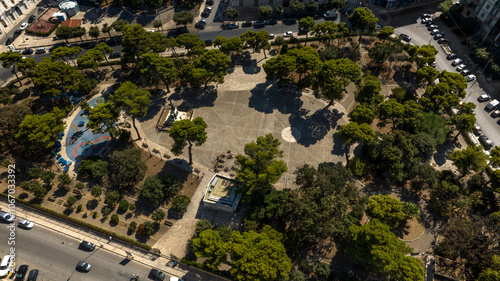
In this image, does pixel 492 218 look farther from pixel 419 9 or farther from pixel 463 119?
pixel 419 9

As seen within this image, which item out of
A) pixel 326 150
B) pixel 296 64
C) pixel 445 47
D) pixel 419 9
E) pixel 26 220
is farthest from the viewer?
pixel 419 9

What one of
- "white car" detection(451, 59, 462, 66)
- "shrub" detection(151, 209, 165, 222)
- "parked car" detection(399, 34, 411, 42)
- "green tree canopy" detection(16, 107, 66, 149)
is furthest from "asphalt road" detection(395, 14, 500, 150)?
"green tree canopy" detection(16, 107, 66, 149)

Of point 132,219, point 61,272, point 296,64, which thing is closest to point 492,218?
point 296,64

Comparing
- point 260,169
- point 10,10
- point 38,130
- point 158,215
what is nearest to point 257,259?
point 260,169

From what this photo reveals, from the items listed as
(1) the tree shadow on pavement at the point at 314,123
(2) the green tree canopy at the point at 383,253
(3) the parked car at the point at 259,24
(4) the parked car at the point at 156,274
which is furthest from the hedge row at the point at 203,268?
(3) the parked car at the point at 259,24

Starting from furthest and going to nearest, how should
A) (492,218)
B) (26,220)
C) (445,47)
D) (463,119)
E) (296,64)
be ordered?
(445,47) < (296,64) < (463,119) < (26,220) < (492,218)

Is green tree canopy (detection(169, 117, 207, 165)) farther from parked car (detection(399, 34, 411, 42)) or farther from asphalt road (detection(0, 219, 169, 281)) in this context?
parked car (detection(399, 34, 411, 42))

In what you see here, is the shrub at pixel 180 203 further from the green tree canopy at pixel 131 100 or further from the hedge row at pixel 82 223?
the green tree canopy at pixel 131 100
